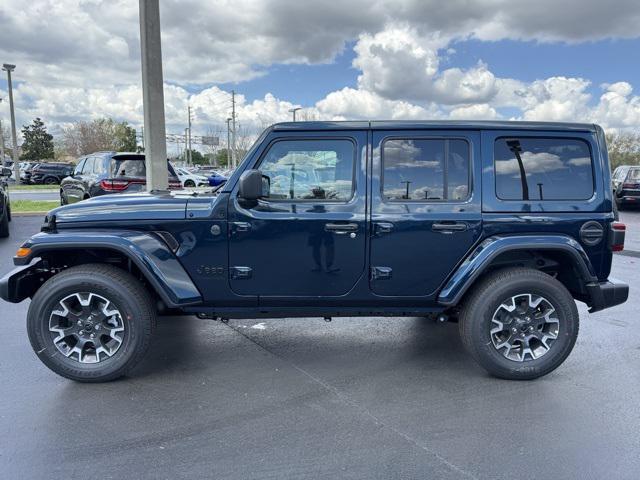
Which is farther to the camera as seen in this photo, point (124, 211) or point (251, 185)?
point (124, 211)

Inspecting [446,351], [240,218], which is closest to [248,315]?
[240,218]

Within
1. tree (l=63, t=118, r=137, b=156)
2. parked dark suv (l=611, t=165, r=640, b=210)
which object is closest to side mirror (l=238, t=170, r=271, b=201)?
parked dark suv (l=611, t=165, r=640, b=210)

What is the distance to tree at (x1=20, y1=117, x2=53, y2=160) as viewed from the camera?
7100 cm

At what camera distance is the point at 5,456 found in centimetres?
279

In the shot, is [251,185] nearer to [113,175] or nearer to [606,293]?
[606,293]

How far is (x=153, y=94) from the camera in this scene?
964 centimetres

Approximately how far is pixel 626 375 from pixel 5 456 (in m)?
4.35

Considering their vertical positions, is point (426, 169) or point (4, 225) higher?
point (426, 169)

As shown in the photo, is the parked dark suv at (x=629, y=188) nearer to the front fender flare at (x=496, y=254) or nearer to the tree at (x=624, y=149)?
the front fender flare at (x=496, y=254)

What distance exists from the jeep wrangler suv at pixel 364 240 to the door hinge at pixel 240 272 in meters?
0.01

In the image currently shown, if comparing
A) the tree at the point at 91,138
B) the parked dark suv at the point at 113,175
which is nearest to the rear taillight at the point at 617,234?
the parked dark suv at the point at 113,175

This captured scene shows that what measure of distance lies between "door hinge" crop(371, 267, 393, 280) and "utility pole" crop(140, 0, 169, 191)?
22.4ft

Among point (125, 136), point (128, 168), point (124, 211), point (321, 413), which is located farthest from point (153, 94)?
point (125, 136)

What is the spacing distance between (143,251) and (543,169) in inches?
122
